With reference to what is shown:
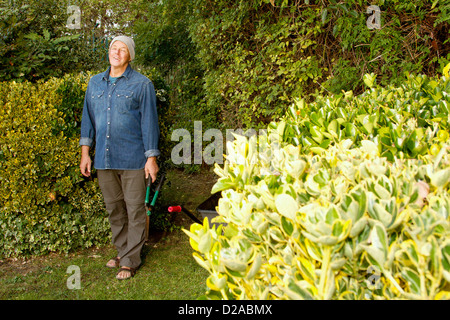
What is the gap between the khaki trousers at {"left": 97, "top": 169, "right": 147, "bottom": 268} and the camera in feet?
12.5

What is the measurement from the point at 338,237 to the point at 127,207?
311cm

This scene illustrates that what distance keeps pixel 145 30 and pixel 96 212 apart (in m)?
5.10

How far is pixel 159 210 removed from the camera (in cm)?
504

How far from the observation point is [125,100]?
3.69 metres

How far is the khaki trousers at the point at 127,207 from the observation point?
3807mm

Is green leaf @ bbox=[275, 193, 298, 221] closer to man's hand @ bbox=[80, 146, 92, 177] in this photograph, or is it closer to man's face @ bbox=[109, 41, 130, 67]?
man's face @ bbox=[109, 41, 130, 67]

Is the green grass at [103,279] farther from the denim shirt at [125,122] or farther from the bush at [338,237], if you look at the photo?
the bush at [338,237]

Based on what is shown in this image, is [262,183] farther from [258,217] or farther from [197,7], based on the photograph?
[197,7]

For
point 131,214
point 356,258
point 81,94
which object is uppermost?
point 81,94

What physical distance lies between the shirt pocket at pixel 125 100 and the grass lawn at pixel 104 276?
1.63 metres

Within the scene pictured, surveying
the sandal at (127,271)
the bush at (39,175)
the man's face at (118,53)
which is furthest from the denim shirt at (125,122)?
the sandal at (127,271)

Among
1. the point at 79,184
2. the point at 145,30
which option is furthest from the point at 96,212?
the point at 145,30

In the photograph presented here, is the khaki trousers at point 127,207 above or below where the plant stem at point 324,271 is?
below

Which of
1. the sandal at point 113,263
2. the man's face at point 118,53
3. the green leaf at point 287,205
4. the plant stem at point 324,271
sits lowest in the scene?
the sandal at point 113,263
